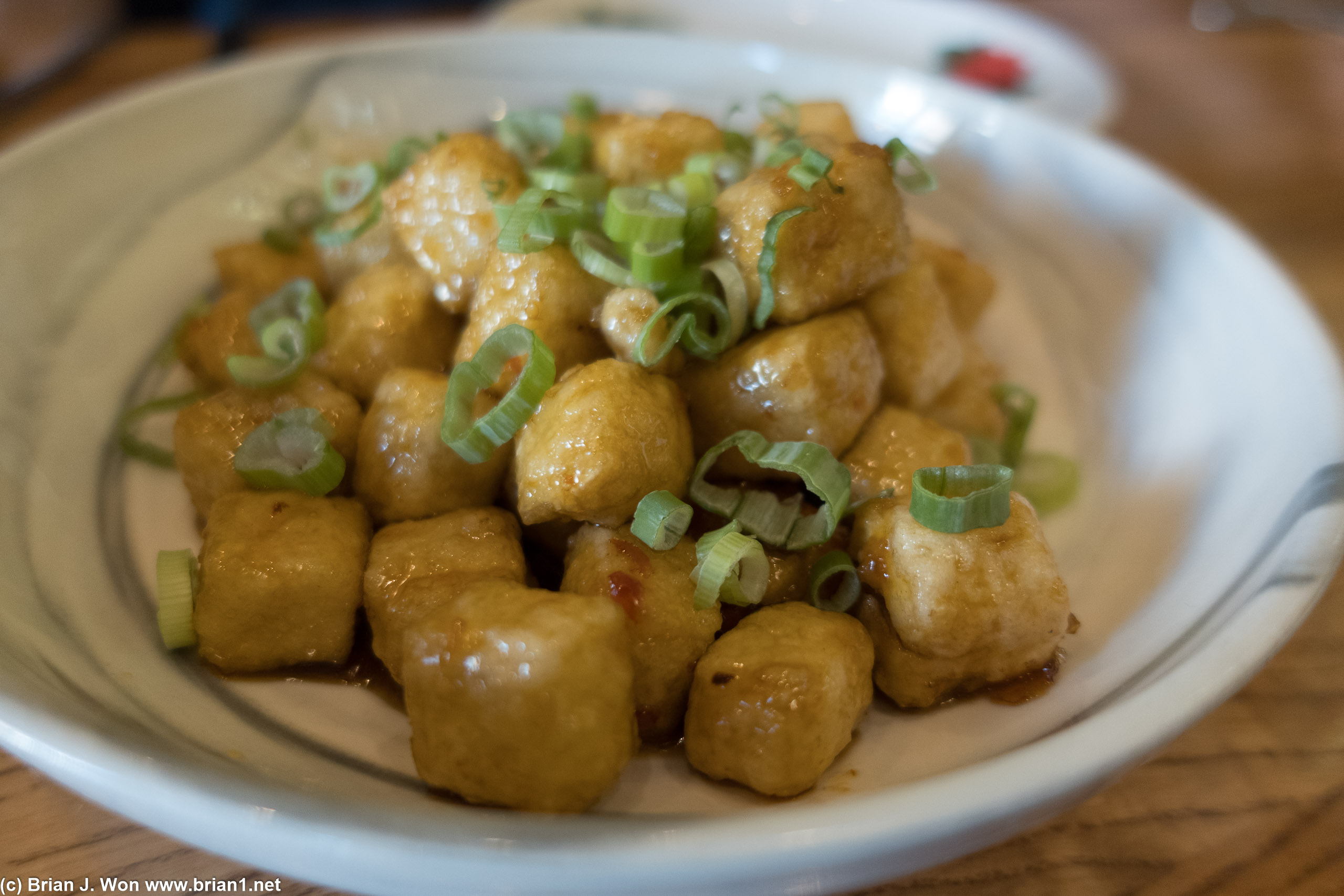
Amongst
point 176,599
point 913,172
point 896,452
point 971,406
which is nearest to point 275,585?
point 176,599

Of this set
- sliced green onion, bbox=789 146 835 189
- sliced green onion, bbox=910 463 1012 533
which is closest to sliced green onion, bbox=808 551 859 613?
sliced green onion, bbox=910 463 1012 533

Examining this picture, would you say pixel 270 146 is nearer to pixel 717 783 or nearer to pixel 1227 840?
pixel 717 783

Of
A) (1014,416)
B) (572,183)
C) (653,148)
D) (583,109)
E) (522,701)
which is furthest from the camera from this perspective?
(583,109)

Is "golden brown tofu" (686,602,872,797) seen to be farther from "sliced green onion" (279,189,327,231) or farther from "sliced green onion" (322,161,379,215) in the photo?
"sliced green onion" (279,189,327,231)

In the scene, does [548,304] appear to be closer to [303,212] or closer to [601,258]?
[601,258]

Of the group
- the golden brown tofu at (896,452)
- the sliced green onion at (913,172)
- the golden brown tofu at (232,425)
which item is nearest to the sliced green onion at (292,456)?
the golden brown tofu at (232,425)

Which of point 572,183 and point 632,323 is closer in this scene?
point 632,323
